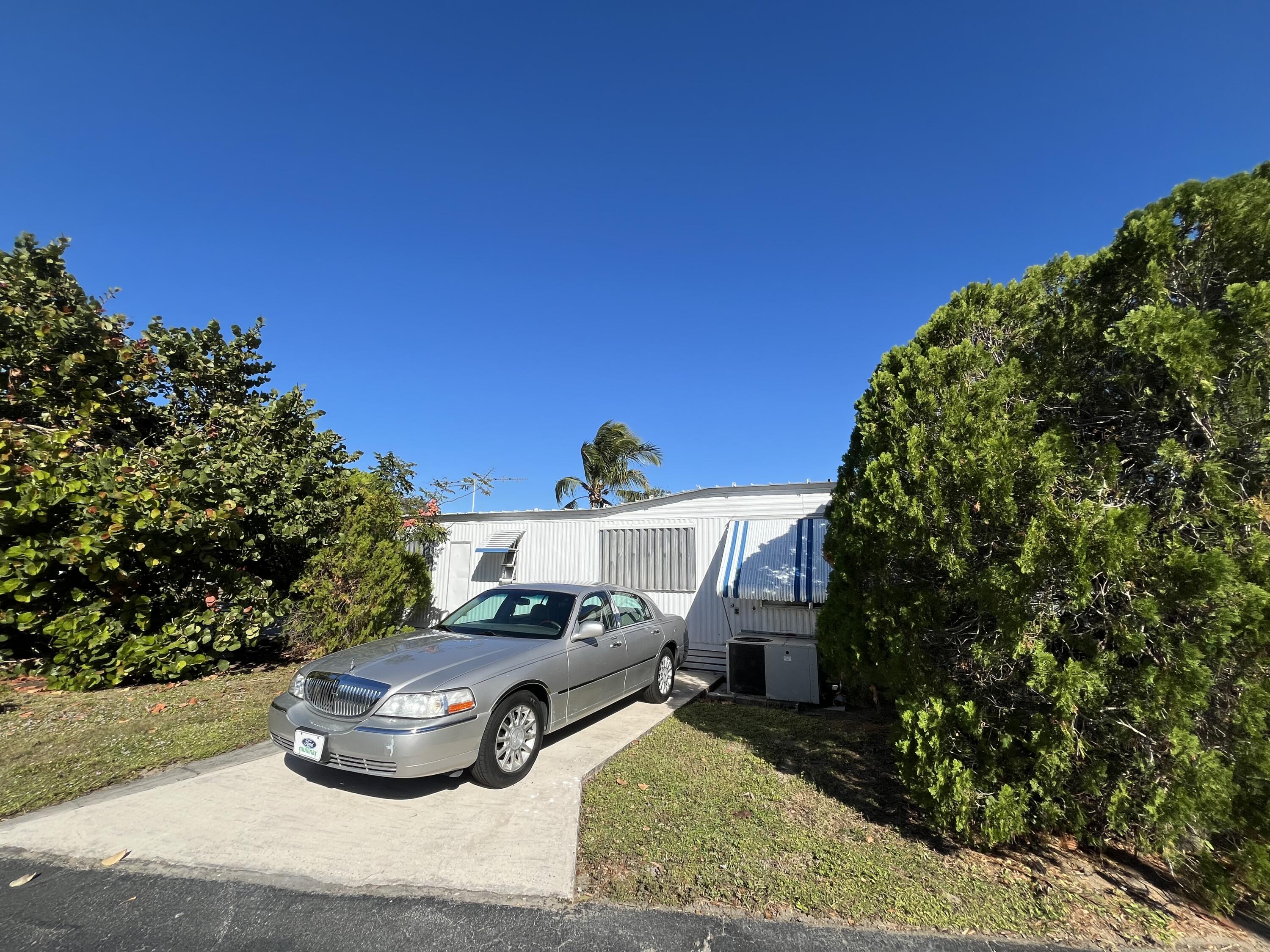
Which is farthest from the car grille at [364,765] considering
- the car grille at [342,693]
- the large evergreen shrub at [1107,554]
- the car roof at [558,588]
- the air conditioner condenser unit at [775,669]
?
the air conditioner condenser unit at [775,669]

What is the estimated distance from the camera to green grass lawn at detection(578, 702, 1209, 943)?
9.00ft

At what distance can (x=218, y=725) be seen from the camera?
5676mm

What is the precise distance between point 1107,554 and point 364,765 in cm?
453

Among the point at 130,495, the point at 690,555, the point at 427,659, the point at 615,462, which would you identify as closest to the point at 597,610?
the point at 427,659

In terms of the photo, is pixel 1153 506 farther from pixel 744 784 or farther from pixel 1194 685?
pixel 744 784

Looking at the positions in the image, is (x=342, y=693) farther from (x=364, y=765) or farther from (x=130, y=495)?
(x=130, y=495)

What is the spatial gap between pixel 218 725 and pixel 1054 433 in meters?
7.52

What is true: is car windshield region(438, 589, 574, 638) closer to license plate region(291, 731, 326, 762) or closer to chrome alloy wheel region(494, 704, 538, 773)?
chrome alloy wheel region(494, 704, 538, 773)

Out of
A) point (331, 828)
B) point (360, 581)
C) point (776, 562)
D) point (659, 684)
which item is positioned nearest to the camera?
point (331, 828)

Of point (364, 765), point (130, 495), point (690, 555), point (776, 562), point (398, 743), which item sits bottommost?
point (364, 765)

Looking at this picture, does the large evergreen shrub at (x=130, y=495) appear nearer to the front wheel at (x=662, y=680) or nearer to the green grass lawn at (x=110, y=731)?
the green grass lawn at (x=110, y=731)

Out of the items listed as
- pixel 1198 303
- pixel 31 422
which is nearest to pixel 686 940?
pixel 1198 303

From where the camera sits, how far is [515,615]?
578 cm

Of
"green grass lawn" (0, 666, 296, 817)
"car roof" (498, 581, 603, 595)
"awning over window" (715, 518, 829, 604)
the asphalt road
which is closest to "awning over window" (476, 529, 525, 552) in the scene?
"awning over window" (715, 518, 829, 604)
